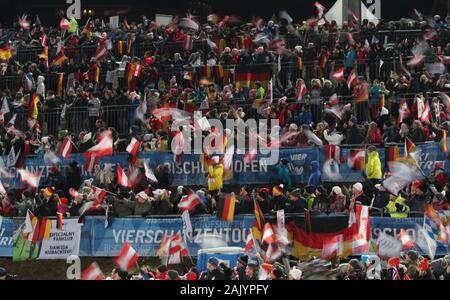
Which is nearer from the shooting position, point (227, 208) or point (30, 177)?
point (227, 208)

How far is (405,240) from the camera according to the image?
2088 centimetres

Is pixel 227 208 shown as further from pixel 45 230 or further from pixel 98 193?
pixel 45 230

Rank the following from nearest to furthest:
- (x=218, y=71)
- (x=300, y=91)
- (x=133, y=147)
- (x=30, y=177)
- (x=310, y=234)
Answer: (x=310, y=234) → (x=133, y=147) → (x=30, y=177) → (x=300, y=91) → (x=218, y=71)

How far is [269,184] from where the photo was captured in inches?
1029

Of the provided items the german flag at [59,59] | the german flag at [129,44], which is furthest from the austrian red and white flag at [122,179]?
the german flag at [59,59]

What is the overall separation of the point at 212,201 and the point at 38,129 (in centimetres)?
783

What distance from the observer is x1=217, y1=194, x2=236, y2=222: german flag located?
23.1 metres

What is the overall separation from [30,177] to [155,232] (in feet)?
17.4

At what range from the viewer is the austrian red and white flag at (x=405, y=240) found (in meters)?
20.7

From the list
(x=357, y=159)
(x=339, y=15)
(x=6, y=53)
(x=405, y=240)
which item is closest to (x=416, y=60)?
(x=357, y=159)

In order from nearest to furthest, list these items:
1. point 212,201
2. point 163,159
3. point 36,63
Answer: point 212,201 < point 163,159 < point 36,63

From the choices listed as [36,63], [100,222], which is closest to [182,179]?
[100,222]

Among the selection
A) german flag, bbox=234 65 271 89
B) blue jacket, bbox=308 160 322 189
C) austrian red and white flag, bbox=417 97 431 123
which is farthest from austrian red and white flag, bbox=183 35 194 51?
blue jacket, bbox=308 160 322 189

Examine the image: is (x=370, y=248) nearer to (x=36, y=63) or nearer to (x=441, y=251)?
(x=441, y=251)
